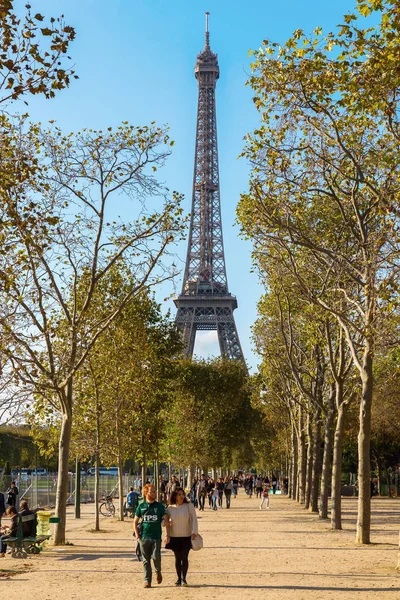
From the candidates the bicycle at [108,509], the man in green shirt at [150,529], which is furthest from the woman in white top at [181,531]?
the bicycle at [108,509]

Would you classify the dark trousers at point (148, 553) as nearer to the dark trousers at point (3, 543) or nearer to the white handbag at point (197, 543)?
the white handbag at point (197, 543)

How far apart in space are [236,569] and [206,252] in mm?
101517

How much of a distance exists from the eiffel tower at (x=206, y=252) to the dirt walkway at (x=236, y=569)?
78.1m

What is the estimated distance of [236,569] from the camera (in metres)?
18.8

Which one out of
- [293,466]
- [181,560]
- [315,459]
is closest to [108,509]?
[315,459]

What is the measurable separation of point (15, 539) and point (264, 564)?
557cm

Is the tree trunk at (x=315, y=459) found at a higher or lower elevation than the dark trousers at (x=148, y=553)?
higher

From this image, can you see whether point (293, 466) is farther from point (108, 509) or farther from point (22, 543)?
point (22, 543)

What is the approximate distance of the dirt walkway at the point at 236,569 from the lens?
1498 centimetres

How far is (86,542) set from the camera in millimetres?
26969

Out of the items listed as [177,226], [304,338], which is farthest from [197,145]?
[177,226]

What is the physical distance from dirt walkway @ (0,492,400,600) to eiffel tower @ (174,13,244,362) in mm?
78051

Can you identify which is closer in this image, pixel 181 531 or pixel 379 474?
pixel 181 531

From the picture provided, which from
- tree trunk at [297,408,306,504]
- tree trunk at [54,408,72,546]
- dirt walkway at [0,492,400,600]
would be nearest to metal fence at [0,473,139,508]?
tree trunk at [297,408,306,504]
